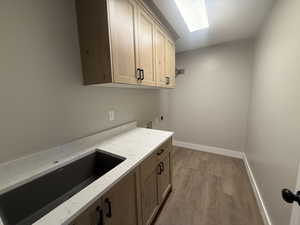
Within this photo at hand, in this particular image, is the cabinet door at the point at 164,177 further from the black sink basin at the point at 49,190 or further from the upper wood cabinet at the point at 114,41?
the upper wood cabinet at the point at 114,41

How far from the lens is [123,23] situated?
112 cm

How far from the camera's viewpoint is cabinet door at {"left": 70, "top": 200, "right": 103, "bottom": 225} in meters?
0.59

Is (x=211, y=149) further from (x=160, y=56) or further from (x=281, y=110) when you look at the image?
(x=160, y=56)

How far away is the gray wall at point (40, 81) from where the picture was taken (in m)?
0.82

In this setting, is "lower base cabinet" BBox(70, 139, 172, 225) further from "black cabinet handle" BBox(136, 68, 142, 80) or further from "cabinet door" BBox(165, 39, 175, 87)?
"cabinet door" BBox(165, 39, 175, 87)

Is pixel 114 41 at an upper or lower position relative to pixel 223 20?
lower

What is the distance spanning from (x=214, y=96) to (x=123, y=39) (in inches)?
90.7

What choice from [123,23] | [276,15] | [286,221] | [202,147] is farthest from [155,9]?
[202,147]

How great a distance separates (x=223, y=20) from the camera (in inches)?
68.1

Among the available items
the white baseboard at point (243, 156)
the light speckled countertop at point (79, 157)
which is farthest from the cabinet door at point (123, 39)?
the white baseboard at point (243, 156)

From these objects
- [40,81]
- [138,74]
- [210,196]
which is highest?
[138,74]

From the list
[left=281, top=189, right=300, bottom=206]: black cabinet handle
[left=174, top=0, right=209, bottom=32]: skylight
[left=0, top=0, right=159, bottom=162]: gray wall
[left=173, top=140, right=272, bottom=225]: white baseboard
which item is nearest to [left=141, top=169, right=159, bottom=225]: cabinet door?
[left=0, top=0, right=159, bottom=162]: gray wall

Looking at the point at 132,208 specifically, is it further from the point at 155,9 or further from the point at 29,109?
the point at 155,9

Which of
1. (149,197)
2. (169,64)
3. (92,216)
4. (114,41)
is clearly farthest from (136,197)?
(169,64)
